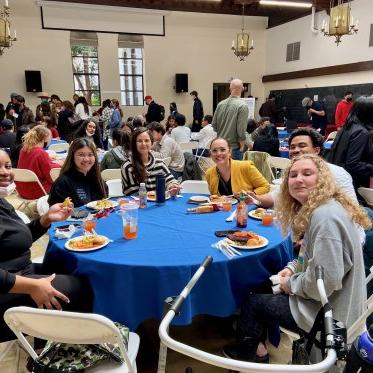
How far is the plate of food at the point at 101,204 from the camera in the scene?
8.63ft

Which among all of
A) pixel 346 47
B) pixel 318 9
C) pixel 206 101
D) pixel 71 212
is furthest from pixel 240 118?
pixel 206 101

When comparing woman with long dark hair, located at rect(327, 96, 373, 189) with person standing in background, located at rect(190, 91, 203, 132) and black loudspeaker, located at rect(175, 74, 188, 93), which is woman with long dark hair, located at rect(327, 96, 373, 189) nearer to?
person standing in background, located at rect(190, 91, 203, 132)

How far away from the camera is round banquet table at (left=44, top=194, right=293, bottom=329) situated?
175cm

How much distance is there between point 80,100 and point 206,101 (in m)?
5.46

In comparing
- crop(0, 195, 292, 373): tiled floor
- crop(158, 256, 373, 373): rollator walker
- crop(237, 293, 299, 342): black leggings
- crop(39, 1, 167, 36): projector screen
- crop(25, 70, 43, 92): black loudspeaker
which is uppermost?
crop(39, 1, 167, 36): projector screen

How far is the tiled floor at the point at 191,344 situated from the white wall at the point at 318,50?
29.6 feet

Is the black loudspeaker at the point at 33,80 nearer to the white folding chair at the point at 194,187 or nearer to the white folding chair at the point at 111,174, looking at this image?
the white folding chair at the point at 111,174

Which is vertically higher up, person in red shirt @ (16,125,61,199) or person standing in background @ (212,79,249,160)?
person standing in background @ (212,79,249,160)

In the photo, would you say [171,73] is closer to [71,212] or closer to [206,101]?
[206,101]

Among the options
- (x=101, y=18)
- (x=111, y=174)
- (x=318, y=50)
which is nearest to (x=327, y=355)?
(x=111, y=174)

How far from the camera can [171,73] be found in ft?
42.4

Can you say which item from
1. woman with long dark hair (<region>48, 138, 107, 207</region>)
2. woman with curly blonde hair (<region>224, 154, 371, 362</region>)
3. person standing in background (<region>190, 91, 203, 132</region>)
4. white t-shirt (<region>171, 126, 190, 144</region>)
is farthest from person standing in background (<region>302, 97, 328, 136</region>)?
woman with curly blonde hair (<region>224, 154, 371, 362</region>)

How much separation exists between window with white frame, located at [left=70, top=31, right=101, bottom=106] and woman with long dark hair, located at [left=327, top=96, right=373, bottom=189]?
1036 cm

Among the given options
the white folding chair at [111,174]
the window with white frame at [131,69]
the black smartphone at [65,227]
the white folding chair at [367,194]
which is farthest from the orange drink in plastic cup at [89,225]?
the window with white frame at [131,69]
